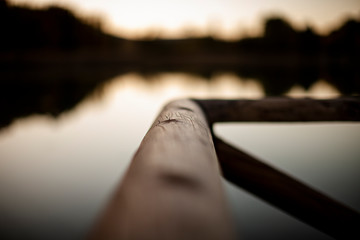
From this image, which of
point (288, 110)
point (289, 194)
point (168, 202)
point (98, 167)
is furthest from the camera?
point (98, 167)

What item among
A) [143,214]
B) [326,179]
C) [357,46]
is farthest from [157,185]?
[357,46]

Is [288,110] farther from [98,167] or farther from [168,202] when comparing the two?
[98,167]

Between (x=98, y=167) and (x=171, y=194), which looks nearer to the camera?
(x=171, y=194)

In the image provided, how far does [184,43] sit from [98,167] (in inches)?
2601

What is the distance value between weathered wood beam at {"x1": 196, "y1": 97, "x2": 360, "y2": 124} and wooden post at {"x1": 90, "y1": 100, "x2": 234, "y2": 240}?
833 mm

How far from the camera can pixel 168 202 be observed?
1.05 feet

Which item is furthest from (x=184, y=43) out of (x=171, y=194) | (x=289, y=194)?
(x=171, y=194)

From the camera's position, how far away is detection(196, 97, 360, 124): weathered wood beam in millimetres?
1250

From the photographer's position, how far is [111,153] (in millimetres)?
2896

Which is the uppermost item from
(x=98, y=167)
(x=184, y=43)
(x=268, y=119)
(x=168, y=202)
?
(x=184, y=43)

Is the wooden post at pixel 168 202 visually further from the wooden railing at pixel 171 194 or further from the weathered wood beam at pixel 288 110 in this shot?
the weathered wood beam at pixel 288 110

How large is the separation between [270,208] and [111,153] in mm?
1968

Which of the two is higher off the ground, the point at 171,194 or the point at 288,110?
the point at 288,110

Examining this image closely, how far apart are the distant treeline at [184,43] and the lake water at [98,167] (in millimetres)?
26633
